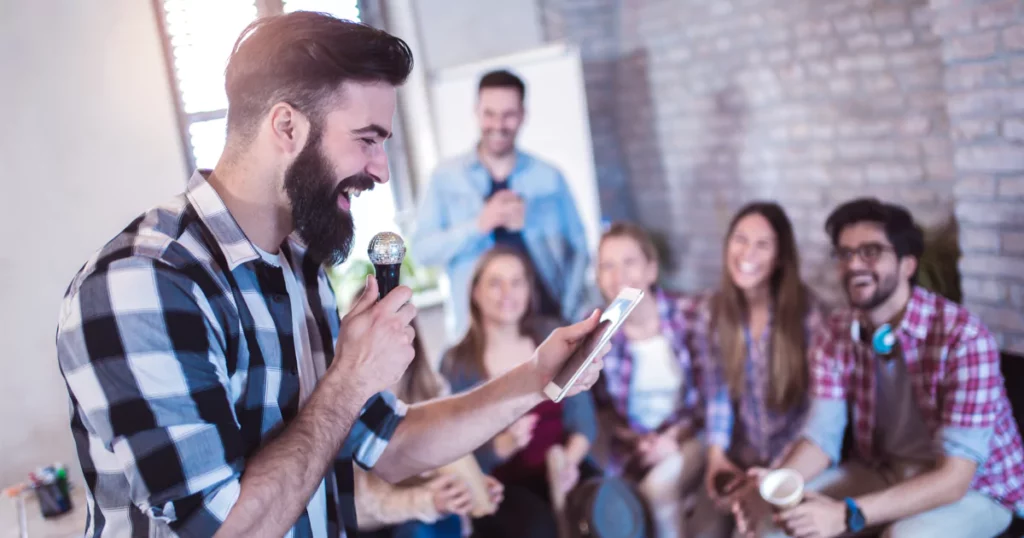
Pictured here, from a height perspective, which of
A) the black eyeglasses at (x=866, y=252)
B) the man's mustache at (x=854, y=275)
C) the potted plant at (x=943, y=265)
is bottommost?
the potted plant at (x=943, y=265)

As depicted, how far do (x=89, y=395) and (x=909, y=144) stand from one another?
2798 millimetres

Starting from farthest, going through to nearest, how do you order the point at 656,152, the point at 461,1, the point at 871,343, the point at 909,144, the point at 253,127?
the point at 656,152
the point at 461,1
the point at 909,144
the point at 871,343
the point at 253,127

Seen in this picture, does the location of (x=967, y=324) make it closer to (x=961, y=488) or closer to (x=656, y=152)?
(x=961, y=488)

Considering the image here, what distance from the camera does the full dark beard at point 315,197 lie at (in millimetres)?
1180

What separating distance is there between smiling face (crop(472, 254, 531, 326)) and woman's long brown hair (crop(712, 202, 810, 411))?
670 millimetres

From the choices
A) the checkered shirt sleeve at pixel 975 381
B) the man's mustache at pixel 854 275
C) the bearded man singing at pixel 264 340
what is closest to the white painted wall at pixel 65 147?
the bearded man singing at pixel 264 340

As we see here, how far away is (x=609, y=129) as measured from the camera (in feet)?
12.7

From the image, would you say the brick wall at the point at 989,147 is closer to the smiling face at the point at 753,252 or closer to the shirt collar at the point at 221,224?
the smiling face at the point at 753,252

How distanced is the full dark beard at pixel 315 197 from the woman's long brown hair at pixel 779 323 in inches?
70.5

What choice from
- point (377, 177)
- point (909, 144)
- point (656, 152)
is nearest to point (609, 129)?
point (656, 152)

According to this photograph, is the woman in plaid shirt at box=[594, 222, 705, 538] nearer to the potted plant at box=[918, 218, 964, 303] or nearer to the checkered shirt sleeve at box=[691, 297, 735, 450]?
the checkered shirt sleeve at box=[691, 297, 735, 450]

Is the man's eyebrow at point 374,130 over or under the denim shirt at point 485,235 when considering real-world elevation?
over

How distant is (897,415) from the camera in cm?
238

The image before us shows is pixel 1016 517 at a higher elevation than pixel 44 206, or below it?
below
